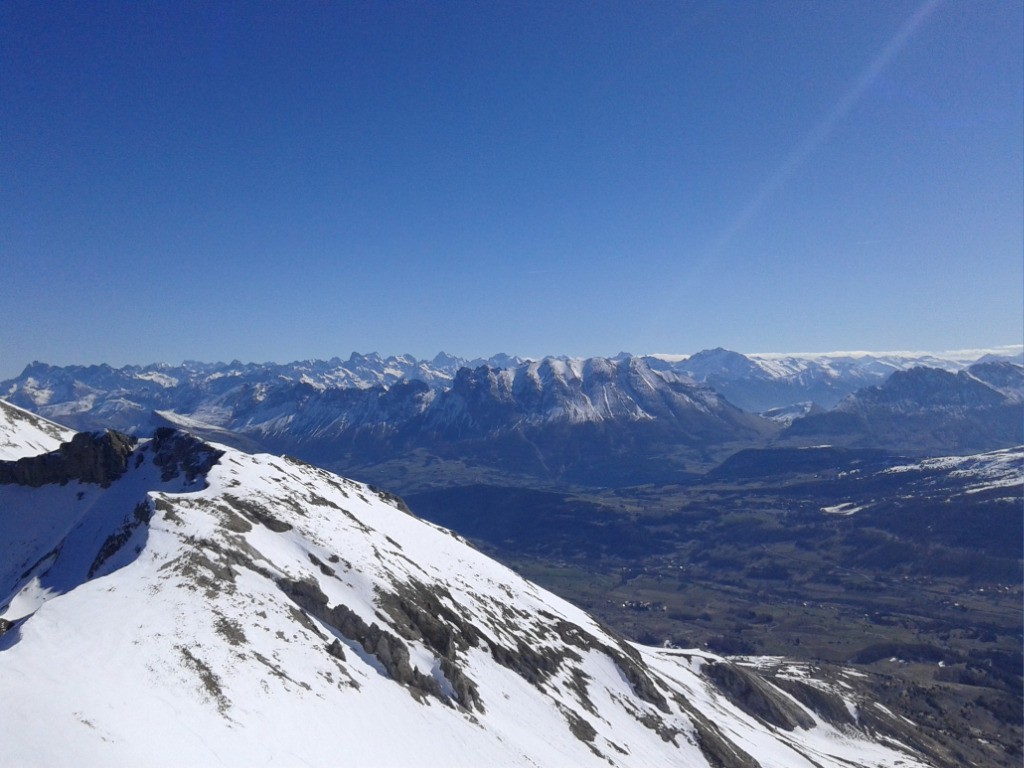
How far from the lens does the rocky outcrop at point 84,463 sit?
110m

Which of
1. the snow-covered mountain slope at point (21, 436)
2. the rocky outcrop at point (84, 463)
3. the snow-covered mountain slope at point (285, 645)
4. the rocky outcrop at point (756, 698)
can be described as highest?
the snow-covered mountain slope at point (21, 436)

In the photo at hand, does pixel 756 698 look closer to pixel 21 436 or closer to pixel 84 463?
pixel 84 463

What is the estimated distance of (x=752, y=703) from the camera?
128 meters

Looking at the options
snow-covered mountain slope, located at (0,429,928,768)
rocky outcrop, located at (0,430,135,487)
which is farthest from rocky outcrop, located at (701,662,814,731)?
rocky outcrop, located at (0,430,135,487)

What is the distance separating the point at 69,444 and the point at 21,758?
4130 inches

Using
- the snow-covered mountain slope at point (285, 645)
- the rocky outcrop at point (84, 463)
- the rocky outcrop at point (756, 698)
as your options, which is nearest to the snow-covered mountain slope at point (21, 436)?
the rocky outcrop at point (84, 463)

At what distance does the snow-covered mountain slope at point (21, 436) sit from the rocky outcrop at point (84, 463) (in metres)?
47.2

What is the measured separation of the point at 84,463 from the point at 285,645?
8632 cm

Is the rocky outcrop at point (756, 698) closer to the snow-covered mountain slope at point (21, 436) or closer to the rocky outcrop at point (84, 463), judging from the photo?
the rocky outcrop at point (84, 463)

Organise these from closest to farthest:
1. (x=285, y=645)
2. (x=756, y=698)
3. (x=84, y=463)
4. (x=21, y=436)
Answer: (x=285, y=645)
(x=84, y=463)
(x=756, y=698)
(x=21, y=436)

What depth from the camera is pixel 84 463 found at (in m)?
111

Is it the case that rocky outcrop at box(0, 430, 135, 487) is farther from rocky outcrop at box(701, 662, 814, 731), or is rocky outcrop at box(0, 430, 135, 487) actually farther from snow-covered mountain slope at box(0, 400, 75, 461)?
rocky outcrop at box(701, 662, 814, 731)

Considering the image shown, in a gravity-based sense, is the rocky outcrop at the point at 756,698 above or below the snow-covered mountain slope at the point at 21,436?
Answer: below

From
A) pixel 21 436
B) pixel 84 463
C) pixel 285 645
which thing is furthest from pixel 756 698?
pixel 21 436
